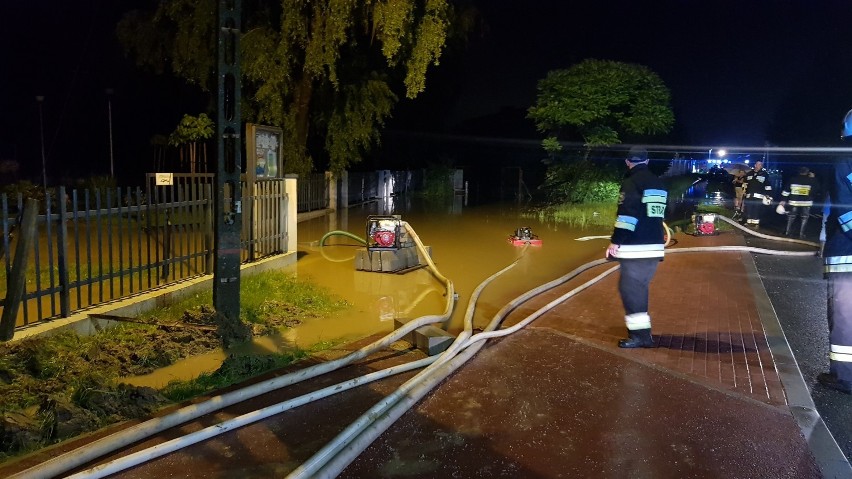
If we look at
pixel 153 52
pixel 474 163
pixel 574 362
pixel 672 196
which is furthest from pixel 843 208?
pixel 474 163

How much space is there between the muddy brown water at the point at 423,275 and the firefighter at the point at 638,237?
1.71m

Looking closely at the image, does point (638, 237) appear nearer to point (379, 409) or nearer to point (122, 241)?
point (379, 409)

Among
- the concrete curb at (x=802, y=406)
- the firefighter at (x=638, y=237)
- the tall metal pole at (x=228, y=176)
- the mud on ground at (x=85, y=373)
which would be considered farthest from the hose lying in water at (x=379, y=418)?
the concrete curb at (x=802, y=406)

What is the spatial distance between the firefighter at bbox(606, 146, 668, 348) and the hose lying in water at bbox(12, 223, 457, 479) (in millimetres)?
1930

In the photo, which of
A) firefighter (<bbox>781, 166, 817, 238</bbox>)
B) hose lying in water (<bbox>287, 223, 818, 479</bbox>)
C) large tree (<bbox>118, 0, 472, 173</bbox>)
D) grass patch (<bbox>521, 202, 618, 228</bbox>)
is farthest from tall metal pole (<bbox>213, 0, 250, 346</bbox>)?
grass patch (<bbox>521, 202, 618, 228</bbox>)

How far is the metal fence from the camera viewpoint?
582cm

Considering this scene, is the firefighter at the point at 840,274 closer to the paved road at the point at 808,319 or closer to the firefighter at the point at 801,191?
the paved road at the point at 808,319

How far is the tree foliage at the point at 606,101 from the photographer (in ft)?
79.7

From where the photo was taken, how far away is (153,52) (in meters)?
16.5

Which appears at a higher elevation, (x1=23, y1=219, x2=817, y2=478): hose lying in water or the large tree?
the large tree

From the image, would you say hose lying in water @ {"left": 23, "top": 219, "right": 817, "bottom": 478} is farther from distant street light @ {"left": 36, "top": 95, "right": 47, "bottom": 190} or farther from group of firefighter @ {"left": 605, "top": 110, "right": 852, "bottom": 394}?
distant street light @ {"left": 36, "top": 95, "right": 47, "bottom": 190}

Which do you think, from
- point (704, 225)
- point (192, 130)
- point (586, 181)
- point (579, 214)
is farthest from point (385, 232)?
point (586, 181)

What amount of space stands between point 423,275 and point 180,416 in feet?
19.1

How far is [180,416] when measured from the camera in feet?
13.2
